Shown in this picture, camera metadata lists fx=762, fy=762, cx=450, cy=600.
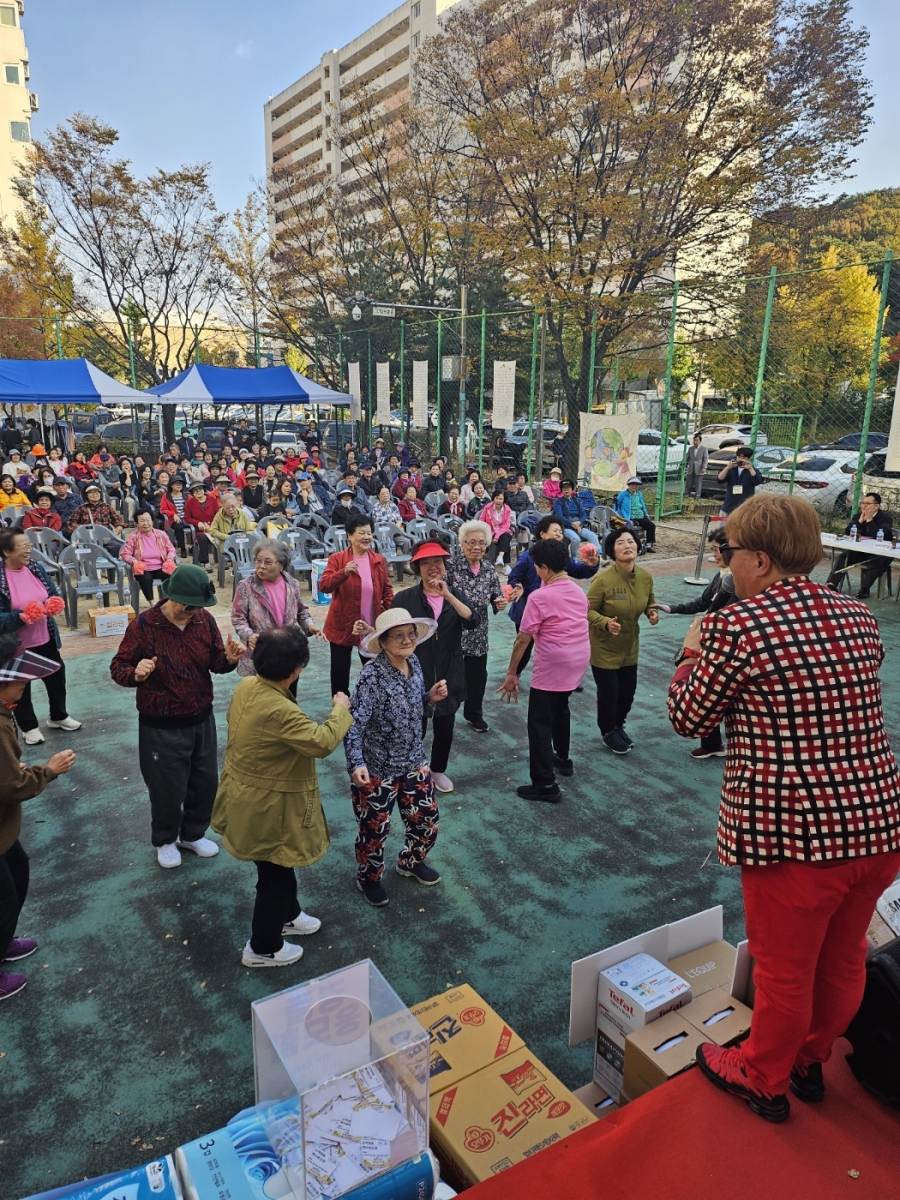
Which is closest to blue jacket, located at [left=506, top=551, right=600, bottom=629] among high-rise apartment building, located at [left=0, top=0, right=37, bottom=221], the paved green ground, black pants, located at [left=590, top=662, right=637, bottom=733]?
black pants, located at [left=590, top=662, right=637, bottom=733]

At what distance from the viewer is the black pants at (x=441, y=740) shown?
14.8 ft

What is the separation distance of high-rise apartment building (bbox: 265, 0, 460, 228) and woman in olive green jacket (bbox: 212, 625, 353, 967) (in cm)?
4842

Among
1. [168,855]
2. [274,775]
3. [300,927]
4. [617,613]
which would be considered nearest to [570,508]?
[617,613]

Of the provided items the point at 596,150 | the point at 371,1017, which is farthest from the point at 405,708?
the point at 596,150

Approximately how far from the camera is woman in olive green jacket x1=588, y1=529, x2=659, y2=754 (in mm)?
4805

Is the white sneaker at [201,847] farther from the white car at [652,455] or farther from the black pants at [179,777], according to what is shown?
the white car at [652,455]

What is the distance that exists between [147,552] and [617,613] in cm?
510

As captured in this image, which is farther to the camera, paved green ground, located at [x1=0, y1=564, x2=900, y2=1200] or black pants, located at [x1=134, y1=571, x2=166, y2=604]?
black pants, located at [x1=134, y1=571, x2=166, y2=604]

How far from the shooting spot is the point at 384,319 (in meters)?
25.0

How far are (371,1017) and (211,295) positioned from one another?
97.7ft

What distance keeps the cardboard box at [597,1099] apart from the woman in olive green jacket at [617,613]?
2717mm

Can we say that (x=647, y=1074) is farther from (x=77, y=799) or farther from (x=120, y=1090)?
(x=77, y=799)

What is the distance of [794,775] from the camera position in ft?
5.96

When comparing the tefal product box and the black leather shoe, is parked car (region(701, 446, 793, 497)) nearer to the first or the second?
the tefal product box
